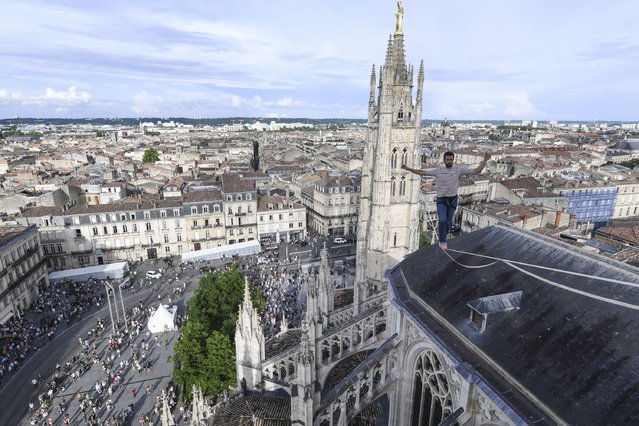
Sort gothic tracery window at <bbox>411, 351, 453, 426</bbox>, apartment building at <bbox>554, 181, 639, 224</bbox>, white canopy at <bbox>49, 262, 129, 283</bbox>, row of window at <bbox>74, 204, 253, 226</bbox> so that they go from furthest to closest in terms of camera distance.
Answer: apartment building at <bbox>554, 181, 639, 224</bbox> → row of window at <bbox>74, 204, 253, 226</bbox> → white canopy at <bbox>49, 262, 129, 283</bbox> → gothic tracery window at <bbox>411, 351, 453, 426</bbox>

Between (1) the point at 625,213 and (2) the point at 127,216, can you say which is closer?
(2) the point at 127,216

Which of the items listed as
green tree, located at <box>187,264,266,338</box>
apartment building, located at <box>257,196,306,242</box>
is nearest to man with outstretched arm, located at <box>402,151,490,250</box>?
green tree, located at <box>187,264,266,338</box>

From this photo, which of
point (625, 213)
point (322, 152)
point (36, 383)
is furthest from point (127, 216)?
point (322, 152)

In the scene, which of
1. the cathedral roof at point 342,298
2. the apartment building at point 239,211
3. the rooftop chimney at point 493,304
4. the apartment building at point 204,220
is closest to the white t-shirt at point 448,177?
the rooftop chimney at point 493,304

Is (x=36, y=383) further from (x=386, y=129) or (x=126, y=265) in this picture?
(x=386, y=129)

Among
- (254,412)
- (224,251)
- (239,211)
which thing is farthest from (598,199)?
(254,412)

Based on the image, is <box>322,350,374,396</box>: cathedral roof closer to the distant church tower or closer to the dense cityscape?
the dense cityscape
